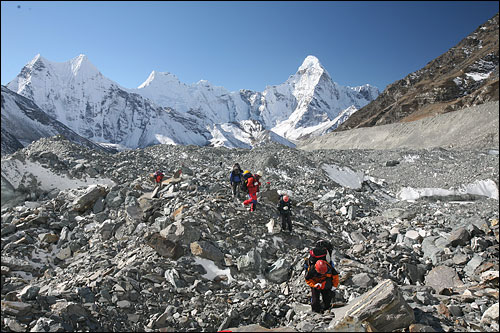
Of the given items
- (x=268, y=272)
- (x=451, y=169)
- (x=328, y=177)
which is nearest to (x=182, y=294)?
(x=268, y=272)

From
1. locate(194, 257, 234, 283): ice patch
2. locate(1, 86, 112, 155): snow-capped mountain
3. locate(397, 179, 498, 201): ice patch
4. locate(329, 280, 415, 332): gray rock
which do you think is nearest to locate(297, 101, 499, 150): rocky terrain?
locate(397, 179, 498, 201): ice patch

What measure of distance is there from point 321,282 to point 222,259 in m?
3.23

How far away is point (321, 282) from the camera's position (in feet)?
19.6

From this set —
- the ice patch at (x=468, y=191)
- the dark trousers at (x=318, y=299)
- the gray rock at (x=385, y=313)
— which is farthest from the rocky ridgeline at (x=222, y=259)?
the ice patch at (x=468, y=191)

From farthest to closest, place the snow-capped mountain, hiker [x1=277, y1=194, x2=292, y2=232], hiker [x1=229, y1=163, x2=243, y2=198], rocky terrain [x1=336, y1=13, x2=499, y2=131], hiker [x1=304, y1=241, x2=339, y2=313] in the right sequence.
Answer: the snow-capped mountain
rocky terrain [x1=336, y1=13, x2=499, y2=131]
hiker [x1=229, y1=163, x2=243, y2=198]
hiker [x1=277, y1=194, x2=292, y2=232]
hiker [x1=304, y1=241, x2=339, y2=313]

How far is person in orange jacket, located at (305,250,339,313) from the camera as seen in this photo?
5.97 metres

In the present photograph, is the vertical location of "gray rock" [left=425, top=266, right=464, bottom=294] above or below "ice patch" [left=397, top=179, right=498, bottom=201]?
below

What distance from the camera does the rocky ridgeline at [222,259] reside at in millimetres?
5543

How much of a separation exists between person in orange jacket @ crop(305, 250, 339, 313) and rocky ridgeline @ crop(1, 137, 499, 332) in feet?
0.94

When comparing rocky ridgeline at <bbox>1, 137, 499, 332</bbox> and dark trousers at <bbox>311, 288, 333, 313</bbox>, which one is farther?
dark trousers at <bbox>311, 288, 333, 313</bbox>

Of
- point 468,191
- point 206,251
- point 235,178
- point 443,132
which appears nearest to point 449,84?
point 443,132

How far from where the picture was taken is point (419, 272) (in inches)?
367

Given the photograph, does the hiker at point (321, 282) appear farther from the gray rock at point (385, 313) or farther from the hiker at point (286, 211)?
the hiker at point (286, 211)

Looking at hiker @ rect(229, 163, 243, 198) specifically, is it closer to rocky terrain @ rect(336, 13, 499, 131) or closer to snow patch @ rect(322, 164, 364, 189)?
snow patch @ rect(322, 164, 364, 189)
